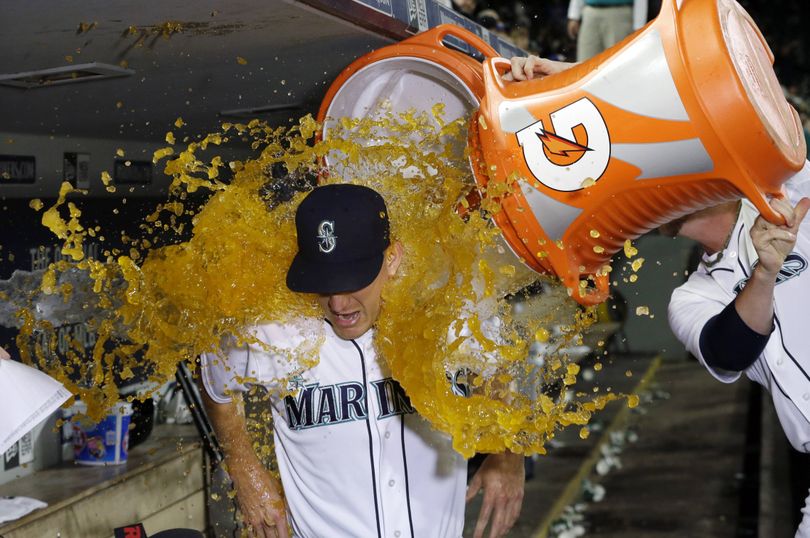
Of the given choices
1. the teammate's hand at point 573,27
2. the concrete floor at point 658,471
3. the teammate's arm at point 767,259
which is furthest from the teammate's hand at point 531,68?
the teammate's hand at point 573,27

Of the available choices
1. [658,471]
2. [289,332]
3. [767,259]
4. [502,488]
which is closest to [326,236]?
[289,332]

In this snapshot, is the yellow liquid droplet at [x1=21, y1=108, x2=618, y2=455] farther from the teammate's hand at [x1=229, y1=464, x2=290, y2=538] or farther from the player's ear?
the teammate's hand at [x1=229, y1=464, x2=290, y2=538]

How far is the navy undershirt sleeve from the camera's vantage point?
207 centimetres

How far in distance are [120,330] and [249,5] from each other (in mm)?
1071

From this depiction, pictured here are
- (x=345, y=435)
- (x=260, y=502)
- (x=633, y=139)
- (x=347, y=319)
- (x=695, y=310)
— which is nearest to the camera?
(x=633, y=139)

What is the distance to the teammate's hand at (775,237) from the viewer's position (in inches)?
72.2

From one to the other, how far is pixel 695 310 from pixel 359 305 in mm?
930

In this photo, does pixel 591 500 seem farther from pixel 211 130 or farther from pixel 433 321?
pixel 433 321

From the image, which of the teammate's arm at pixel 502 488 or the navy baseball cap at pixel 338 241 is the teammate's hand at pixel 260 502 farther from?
the navy baseball cap at pixel 338 241

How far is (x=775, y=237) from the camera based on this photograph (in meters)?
1.86

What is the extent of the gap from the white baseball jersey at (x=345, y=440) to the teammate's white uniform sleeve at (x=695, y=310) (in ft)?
2.29

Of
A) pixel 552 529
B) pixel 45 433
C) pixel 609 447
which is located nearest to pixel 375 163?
pixel 45 433

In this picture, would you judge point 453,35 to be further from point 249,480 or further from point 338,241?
point 249,480

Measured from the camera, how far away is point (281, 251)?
2119 mm
